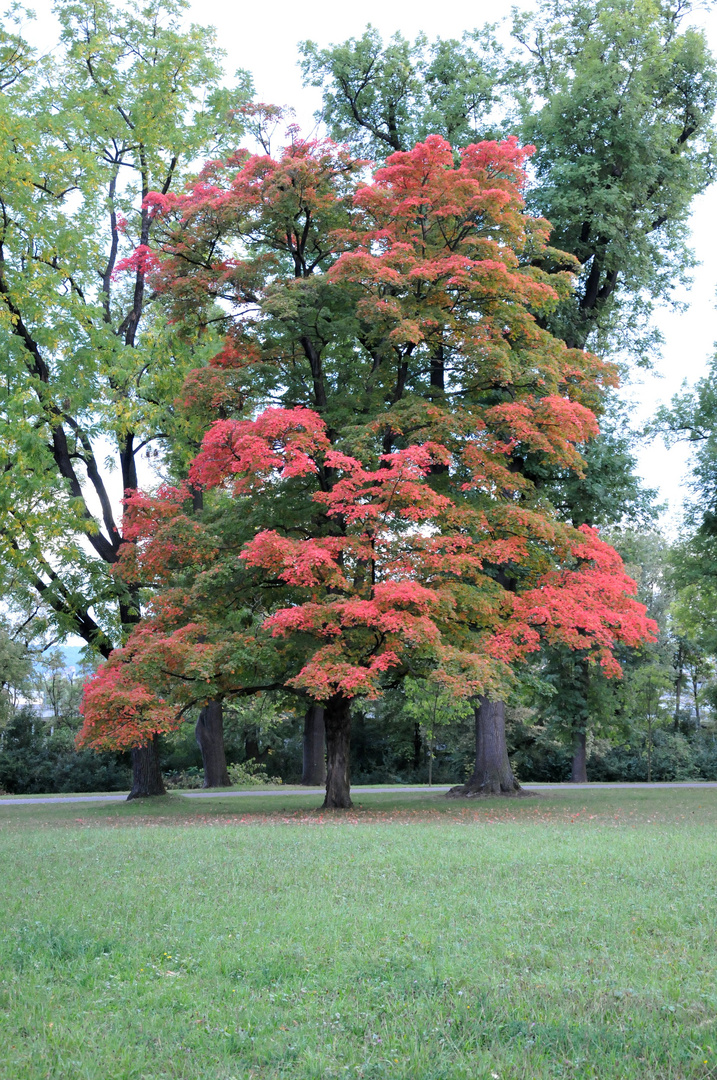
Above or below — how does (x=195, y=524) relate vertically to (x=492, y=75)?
below

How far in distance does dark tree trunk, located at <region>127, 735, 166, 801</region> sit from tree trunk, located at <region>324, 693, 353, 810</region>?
5903 millimetres

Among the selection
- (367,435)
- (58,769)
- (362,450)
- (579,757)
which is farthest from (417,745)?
(362,450)

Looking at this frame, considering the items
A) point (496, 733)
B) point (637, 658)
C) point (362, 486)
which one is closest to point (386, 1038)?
point (362, 486)

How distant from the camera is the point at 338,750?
60.7ft

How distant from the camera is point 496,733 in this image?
22281 millimetres

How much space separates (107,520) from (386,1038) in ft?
60.5

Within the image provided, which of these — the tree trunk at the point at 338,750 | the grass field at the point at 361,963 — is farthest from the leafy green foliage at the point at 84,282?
the grass field at the point at 361,963

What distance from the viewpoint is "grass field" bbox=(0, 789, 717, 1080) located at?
4586 millimetres

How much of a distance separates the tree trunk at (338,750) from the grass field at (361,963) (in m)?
7.00

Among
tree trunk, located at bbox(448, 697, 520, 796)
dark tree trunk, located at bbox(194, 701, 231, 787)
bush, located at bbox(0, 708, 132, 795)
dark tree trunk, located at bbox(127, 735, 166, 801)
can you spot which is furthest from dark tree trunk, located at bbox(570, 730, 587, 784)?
dark tree trunk, located at bbox(127, 735, 166, 801)

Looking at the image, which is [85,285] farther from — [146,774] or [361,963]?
[361,963]

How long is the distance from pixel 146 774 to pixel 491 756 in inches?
335

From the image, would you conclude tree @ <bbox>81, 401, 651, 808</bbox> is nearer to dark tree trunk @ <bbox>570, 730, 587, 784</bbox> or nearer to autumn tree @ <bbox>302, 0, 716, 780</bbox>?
autumn tree @ <bbox>302, 0, 716, 780</bbox>

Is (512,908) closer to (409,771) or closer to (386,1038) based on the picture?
(386,1038)
